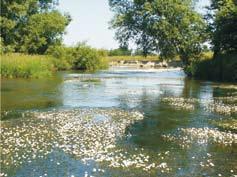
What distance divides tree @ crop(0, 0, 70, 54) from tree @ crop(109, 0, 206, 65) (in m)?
19.0

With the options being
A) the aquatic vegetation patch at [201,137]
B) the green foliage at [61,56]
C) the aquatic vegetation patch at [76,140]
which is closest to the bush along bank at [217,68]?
the green foliage at [61,56]

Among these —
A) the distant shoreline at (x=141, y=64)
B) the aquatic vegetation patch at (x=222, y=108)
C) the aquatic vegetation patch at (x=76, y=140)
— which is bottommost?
the distant shoreline at (x=141, y=64)

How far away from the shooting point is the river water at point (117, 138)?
1284 cm

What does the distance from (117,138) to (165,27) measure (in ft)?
189

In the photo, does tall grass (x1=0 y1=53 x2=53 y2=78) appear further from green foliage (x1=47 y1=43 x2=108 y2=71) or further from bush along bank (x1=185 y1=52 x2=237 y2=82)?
green foliage (x1=47 y1=43 x2=108 y2=71)

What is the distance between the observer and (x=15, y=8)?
287 ft

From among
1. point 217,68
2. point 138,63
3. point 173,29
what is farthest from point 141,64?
point 217,68

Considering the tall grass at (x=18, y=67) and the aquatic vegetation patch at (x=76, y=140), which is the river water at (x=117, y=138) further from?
the tall grass at (x=18, y=67)

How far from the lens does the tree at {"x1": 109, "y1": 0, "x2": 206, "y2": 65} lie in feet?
239

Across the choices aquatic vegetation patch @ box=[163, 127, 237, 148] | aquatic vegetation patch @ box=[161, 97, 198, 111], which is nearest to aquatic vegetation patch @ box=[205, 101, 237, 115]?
aquatic vegetation patch @ box=[161, 97, 198, 111]

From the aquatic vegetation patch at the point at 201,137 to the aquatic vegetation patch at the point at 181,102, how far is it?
7196mm

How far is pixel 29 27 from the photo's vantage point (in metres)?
91.8

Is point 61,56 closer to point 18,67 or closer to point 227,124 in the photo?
point 18,67

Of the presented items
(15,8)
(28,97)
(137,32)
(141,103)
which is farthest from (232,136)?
(15,8)
